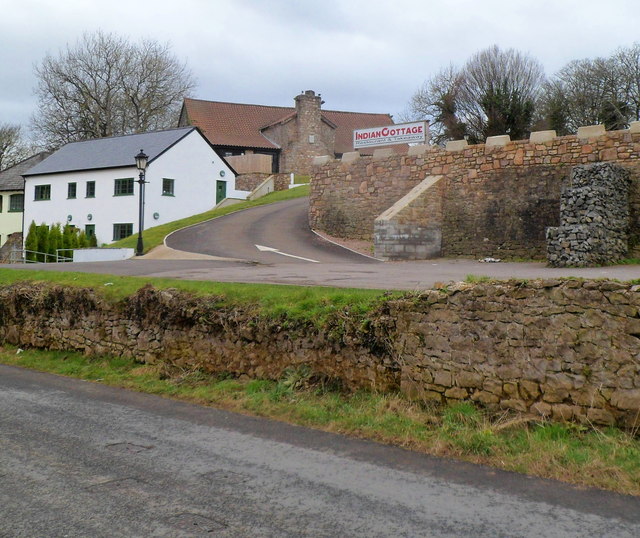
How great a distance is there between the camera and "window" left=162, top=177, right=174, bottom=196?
39.7 metres

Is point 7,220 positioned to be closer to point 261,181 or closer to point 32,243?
point 32,243

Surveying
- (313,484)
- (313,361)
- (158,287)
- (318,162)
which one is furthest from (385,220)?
(313,484)

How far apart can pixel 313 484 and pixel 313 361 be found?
125 inches

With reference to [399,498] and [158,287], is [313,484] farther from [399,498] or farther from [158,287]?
[158,287]

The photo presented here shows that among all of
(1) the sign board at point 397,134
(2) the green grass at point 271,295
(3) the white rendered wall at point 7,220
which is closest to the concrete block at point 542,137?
(1) the sign board at point 397,134

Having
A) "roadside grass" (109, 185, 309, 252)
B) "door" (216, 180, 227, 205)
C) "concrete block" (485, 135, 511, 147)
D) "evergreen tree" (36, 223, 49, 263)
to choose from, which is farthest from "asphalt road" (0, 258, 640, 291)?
"door" (216, 180, 227, 205)

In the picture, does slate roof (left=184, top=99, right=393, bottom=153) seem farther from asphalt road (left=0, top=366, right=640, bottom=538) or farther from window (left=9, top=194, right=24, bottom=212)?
asphalt road (left=0, top=366, right=640, bottom=538)

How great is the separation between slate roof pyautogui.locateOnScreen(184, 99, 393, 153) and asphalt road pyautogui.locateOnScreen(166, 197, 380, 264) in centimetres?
2259

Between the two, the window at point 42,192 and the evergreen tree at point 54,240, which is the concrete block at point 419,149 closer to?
the evergreen tree at point 54,240

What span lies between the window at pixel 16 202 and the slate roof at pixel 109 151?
5.33m

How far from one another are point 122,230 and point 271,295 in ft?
104

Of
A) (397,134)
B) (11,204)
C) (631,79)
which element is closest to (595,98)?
(631,79)

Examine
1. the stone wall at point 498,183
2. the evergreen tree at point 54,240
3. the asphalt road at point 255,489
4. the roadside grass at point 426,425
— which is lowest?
the asphalt road at point 255,489

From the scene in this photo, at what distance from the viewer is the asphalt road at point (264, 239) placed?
2197cm
